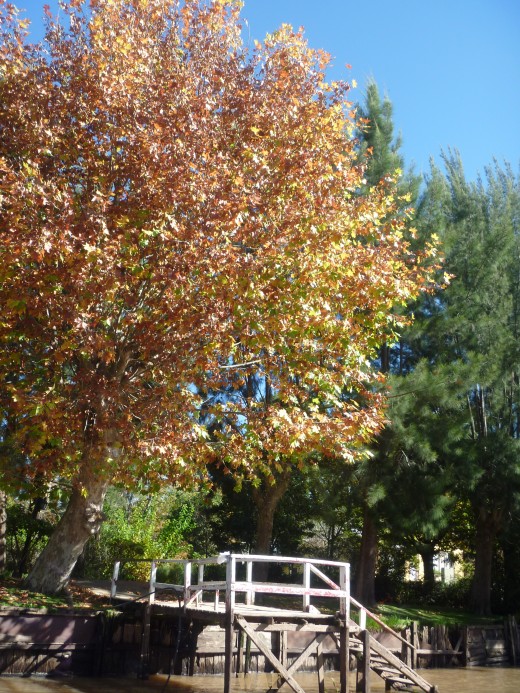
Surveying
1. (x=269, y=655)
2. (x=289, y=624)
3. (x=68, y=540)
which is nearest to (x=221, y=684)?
(x=289, y=624)

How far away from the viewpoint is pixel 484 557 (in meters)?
29.5

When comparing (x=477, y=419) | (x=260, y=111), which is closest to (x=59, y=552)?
(x=260, y=111)

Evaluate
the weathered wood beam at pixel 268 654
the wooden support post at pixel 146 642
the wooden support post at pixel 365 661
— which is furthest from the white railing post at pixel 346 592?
the wooden support post at pixel 146 642

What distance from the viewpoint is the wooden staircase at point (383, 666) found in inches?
548

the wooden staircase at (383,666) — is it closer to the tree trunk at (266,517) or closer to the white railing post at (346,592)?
the white railing post at (346,592)

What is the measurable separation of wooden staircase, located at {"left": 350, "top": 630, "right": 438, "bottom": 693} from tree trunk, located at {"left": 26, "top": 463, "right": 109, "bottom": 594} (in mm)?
6416

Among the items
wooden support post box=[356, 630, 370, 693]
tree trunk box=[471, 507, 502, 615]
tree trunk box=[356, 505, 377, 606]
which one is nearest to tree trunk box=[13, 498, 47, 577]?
tree trunk box=[356, 505, 377, 606]

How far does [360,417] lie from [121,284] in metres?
6.07

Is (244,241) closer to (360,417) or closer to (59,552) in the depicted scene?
(360,417)

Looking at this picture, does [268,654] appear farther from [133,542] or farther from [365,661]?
[133,542]

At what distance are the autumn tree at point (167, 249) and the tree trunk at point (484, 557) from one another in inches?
576

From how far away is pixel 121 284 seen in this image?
13.5 metres

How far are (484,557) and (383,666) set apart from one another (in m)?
15.9

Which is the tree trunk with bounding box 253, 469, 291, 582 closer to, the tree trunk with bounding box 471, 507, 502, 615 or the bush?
the bush
